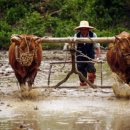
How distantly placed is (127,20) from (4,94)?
1888 cm

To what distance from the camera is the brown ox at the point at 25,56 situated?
11.7 m

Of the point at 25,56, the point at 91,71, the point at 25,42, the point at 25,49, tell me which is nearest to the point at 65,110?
the point at 25,56

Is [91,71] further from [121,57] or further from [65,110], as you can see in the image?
[65,110]

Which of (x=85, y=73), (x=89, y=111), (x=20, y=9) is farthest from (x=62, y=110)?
(x=20, y=9)

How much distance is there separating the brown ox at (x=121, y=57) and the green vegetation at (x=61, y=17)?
1562cm

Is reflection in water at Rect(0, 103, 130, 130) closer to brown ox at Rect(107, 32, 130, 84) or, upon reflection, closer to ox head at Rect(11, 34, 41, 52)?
brown ox at Rect(107, 32, 130, 84)

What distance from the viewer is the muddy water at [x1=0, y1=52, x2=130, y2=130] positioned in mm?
9133

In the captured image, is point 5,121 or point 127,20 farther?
point 127,20

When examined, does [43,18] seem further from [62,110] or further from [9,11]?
[62,110]

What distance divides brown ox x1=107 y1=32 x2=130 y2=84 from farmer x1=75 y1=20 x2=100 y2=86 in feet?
4.51

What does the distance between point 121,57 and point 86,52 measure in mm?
2170

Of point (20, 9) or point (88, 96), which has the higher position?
point (20, 9)

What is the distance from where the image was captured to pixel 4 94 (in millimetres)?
12773

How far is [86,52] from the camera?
13.8m
